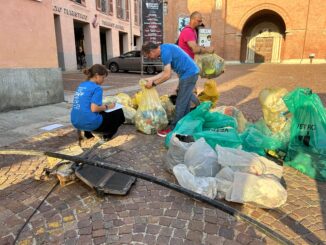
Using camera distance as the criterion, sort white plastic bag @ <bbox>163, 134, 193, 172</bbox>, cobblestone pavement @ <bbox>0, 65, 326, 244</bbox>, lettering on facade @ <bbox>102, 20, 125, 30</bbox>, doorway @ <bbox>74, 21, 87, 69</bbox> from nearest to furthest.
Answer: cobblestone pavement @ <bbox>0, 65, 326, 244</bbox>, white plastic bag @ <bbox>163, 134, 193, 172</bbox>, doorway @ <bbox>74, 21, 87, 69</bbox>, lettering on facade @ <bbox>102, 20, 125, 30</bbox>

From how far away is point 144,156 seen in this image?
362cm

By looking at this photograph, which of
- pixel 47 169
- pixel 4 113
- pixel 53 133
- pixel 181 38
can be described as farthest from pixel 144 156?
pixel 4 113

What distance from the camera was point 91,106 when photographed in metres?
3.23

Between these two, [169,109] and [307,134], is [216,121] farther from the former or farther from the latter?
[169,109]

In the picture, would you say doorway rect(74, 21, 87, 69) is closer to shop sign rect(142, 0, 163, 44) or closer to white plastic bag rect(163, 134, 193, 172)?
shop sign rect(142, 0, 163, 44)

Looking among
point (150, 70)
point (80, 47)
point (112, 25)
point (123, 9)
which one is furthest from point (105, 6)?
point (150, 70)

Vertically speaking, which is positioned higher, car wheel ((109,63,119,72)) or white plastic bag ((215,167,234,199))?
car wheel ((109,63,119,72))

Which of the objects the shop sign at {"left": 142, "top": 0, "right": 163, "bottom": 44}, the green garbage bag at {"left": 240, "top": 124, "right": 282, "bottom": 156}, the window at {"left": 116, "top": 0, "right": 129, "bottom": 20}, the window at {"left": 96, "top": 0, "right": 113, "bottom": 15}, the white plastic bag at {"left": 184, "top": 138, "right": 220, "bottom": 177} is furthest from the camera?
the window at {"left": 116, "top": 0, "right": 129, "bottom": 20}

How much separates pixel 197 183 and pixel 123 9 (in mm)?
23946

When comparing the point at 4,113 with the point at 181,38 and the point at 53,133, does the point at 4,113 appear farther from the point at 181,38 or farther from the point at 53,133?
the point at 181,38

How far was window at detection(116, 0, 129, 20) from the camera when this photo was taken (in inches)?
909

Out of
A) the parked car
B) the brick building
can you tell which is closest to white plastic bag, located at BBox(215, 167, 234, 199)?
the parked car

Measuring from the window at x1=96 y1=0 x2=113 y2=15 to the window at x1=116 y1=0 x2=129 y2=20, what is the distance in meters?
1.54

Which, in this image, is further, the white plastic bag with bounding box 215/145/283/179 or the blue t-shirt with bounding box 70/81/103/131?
the blue t-shirt with bounding box 70/81/103/131
